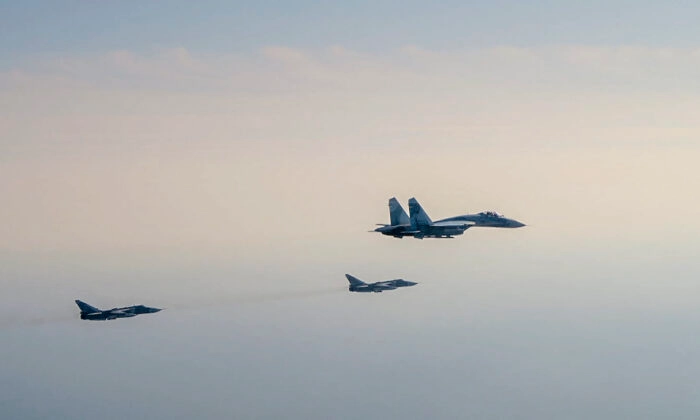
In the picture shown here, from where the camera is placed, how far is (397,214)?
6614 inches

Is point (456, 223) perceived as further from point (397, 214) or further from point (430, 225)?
point (397, 214)

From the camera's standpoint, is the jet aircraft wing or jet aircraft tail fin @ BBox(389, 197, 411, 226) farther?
jet aircraft tail fin @ BBox(389, 197, 411, 226)

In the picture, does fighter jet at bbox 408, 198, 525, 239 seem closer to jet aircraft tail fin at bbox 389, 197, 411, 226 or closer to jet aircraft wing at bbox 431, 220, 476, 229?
jet aircraft wing at bbox 431, 220, 476, 229

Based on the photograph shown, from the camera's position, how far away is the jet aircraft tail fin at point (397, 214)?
6599 inches

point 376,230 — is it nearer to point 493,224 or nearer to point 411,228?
point 411,228

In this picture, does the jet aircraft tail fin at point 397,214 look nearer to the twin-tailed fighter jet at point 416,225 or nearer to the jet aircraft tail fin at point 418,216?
the twin-tailed fighter jet at point 416,225

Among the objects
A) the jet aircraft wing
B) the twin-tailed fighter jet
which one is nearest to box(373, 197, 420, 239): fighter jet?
the twin-tailed fighter jet

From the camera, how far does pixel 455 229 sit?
536ft

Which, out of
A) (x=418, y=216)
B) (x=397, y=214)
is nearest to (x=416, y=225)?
(x=418, y=216)

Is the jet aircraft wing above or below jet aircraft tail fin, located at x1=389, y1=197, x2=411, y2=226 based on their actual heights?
below

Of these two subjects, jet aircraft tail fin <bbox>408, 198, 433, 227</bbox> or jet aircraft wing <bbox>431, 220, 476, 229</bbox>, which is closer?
jet aircraft tail fin <bbox>408, 198, 433, 227</bbox>

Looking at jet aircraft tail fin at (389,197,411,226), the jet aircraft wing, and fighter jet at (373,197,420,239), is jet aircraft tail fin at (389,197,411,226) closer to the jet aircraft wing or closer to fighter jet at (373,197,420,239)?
fighter jet at (373,197,420,239)

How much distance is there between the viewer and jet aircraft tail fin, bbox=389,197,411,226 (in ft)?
550

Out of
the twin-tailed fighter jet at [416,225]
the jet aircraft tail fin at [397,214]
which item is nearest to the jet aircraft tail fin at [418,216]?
the twin-tailed fighter jet at [416,225]
